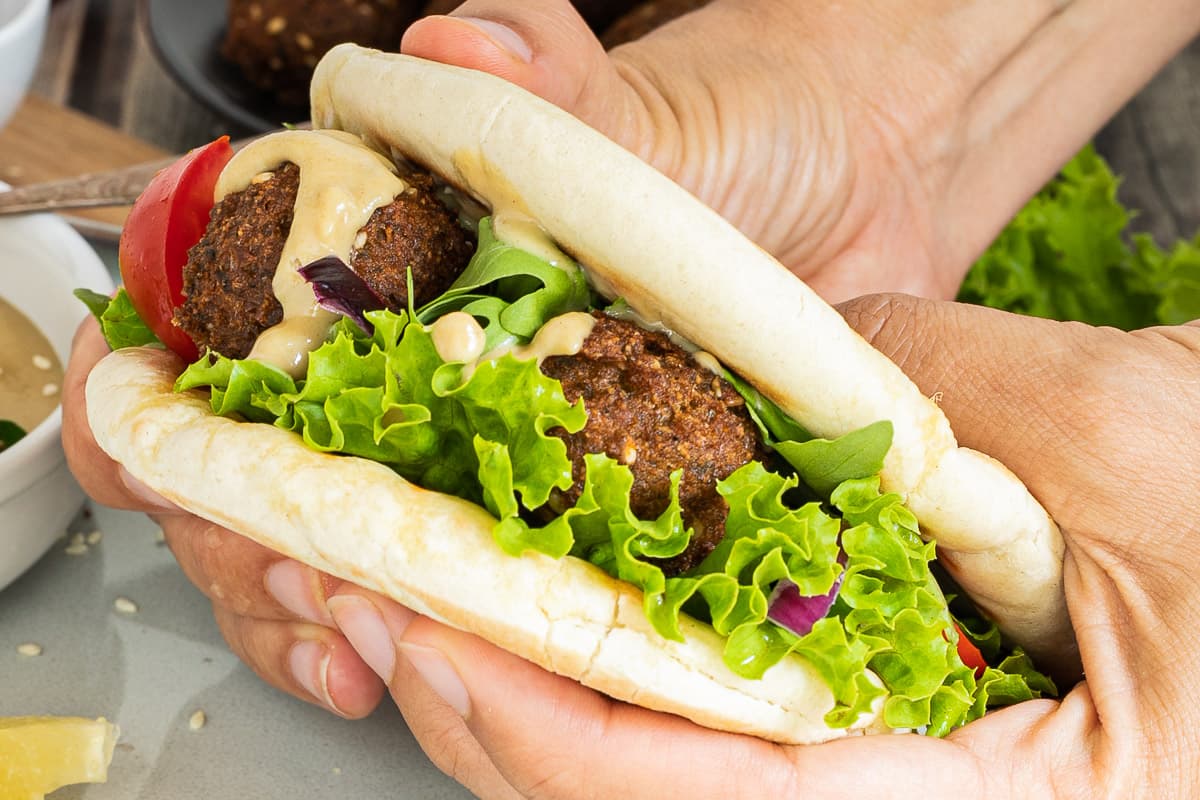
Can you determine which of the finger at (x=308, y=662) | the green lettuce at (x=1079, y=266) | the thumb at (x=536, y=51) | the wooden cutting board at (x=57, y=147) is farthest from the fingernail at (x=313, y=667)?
the green lettuce at (x=1079, y=266)

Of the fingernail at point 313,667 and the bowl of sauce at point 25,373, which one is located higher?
the fingernail at point 313,667

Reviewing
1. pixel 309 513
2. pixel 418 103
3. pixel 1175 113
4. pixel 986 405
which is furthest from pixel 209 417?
pixel 1175 113

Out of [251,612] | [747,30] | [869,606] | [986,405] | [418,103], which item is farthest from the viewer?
[747,30]

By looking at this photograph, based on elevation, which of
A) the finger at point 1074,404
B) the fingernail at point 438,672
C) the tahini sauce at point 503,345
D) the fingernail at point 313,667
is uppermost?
the finger at point 1074,404

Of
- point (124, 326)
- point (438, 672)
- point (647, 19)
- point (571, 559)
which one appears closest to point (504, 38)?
point (124, 326)

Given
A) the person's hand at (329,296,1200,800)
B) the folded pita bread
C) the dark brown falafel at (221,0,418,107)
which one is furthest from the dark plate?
the person's hand at (329,296,1200,800)

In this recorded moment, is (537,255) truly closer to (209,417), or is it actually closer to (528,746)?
(209,417)

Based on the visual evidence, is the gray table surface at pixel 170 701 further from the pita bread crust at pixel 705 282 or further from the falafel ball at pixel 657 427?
the pita bread crust at pixel 705 282
